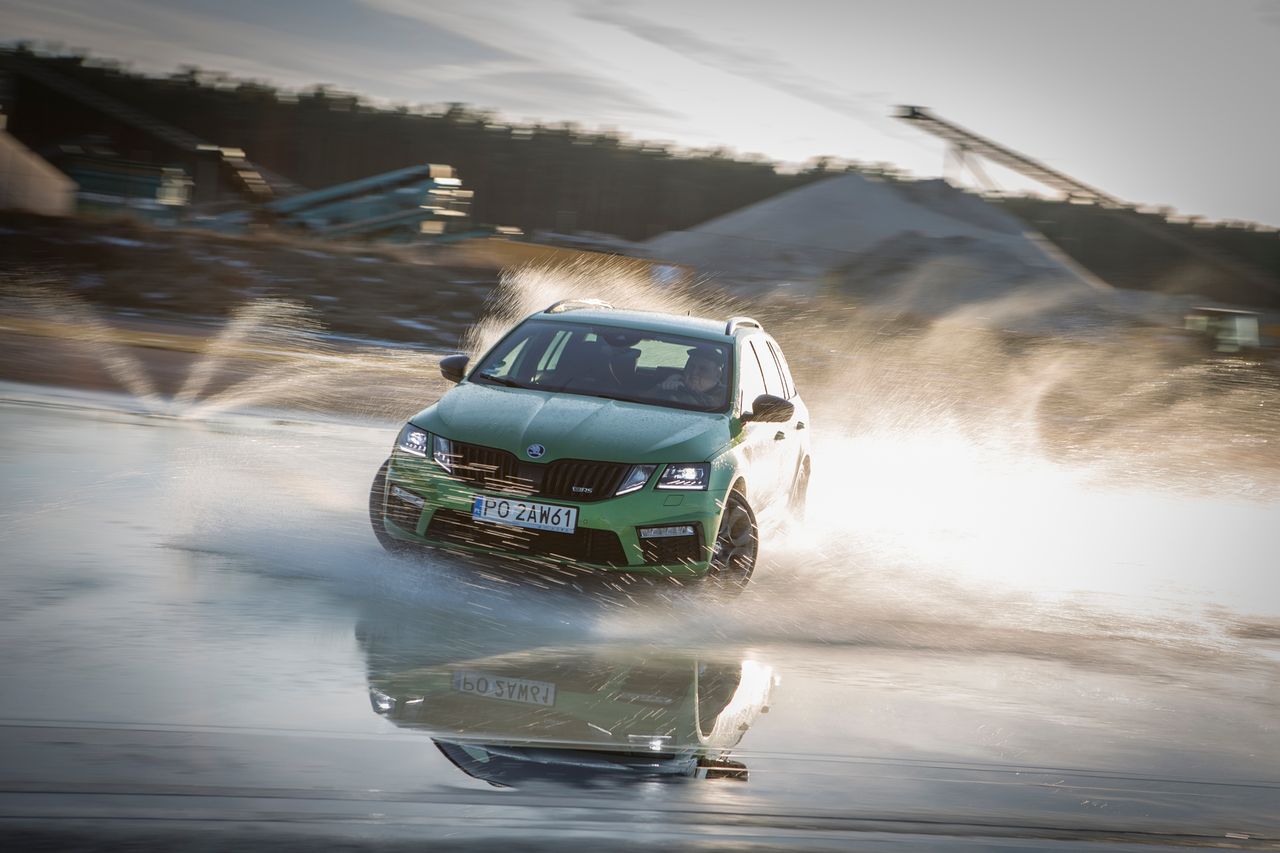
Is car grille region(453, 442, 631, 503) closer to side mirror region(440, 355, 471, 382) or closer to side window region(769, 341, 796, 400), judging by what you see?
side mirror region(440, 355, 471, 382)

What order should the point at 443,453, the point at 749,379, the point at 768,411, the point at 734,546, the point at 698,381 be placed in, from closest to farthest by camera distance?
the point at 443,453 → the point at 734,546 → the point at 768,411 → the point at 698,381 → the point at 749,379

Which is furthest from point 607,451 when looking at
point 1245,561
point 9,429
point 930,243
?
point 930,243

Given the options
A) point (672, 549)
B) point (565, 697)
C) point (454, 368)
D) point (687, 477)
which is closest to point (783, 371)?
point (454, 368)

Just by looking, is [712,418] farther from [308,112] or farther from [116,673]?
[308,112]

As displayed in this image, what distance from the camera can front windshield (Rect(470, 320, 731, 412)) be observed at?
8.67 meters

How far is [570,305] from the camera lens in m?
9.84

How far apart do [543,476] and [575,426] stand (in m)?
0.44

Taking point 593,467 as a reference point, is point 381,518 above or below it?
below

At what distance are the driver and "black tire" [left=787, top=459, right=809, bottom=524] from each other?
136 cm

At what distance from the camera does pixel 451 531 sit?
24.5 feet

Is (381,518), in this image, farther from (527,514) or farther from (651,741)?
(651,741)

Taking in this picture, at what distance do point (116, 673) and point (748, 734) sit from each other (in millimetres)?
2384

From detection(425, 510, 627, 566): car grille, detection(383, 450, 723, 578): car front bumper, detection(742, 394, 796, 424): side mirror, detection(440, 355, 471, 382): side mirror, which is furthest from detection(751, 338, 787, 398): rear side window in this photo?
detection(425, 510, 627, 566): car grille

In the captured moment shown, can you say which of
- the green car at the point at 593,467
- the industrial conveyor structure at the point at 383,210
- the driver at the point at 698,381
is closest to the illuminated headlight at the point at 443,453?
the green car at the point at 593,467
